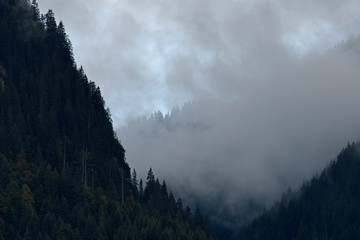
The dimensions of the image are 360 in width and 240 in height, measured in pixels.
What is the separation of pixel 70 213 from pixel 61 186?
874 cm

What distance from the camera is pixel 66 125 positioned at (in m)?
199

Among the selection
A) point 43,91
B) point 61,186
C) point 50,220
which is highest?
point 43,91

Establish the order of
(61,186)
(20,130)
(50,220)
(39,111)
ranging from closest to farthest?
(50,220)
(61,186)
(20,130)
(39,111)

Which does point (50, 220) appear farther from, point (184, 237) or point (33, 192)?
point (184, 237)

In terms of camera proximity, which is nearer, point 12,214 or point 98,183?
point 12,214

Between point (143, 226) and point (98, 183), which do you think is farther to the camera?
point (98, 183)

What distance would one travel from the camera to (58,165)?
182 m

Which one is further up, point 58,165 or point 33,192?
point 58,165

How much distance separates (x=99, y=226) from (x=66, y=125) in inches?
1756

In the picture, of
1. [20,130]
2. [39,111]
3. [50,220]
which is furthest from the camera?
[39,111]

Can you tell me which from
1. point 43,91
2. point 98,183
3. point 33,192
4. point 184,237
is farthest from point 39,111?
point 184,237

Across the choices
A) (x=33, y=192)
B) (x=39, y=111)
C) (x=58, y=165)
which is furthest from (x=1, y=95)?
(x=33, y=192)

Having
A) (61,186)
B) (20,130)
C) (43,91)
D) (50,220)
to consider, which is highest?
(43,91)

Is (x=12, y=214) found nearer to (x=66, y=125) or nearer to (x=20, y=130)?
(x=20, y=130)
